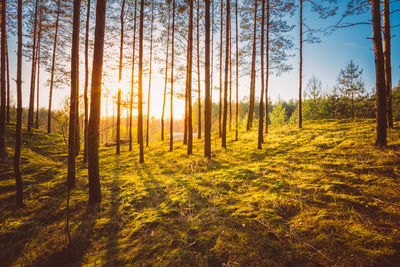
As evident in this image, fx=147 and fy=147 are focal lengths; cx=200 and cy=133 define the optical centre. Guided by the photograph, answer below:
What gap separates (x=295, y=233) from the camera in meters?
2.31

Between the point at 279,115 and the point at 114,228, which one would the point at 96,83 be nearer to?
the point at 114,228

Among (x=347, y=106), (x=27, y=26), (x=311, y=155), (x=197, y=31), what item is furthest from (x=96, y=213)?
(x=347, y=106)

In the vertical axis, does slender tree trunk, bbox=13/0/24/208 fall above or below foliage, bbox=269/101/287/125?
below

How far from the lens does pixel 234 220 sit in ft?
9.29

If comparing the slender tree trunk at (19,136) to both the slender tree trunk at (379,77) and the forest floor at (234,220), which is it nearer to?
the forest floor at (234,220)

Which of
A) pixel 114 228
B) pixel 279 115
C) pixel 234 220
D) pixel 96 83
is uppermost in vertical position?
pixel 279 115

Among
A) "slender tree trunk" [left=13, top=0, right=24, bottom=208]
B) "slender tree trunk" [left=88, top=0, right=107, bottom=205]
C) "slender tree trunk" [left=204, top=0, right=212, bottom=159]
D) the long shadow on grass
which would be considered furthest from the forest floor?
"slender tree trunk" [left=204, top=0, right=212, bottom=159]

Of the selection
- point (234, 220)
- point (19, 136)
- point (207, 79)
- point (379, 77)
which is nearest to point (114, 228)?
point (234, 220)

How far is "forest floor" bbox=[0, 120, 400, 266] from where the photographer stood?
2076 mm

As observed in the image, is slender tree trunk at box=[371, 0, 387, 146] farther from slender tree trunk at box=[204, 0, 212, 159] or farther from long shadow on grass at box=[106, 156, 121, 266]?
long shadow on grass at box=[106, 156, 121, 266]

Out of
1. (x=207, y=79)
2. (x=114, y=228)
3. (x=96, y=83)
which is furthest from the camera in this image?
(x=207, y=79)

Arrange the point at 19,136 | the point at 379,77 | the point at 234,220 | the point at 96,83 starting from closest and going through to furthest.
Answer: the point at 234,220 < the point at 96,83 < the point at 19,136 < the point at 379,77

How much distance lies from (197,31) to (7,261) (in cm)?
1350

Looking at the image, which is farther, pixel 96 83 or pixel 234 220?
pixel 96 83
